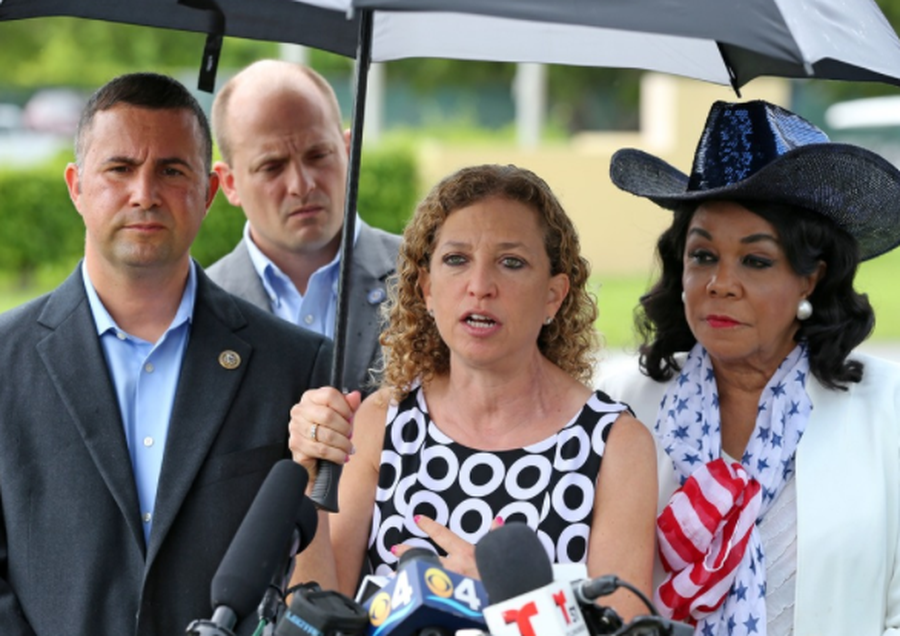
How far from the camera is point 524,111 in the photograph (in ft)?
79.4

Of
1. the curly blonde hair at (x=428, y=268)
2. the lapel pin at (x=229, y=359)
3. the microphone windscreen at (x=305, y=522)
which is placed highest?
the curly blonde hair at (x=428, y=268)

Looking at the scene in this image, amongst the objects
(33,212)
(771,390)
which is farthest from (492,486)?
(33,212)

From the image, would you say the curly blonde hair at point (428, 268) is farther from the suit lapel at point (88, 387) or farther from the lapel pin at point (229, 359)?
the suit lapel at point (88, 387)

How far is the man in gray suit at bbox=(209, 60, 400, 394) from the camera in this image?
4.68 m

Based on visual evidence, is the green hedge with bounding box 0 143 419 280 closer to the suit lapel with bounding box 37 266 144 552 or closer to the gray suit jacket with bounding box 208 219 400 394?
the gray suit jacket with bounding box 208 219 400 394

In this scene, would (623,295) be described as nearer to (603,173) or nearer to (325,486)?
(603,173)

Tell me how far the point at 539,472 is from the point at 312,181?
1740mm

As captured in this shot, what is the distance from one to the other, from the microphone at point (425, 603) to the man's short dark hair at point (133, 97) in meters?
1.66

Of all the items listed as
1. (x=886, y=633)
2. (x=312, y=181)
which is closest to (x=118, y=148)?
(x=312, y=181)

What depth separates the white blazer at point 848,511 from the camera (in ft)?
11.4

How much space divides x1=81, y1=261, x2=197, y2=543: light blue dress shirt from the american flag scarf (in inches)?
50.7

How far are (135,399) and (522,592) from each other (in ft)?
5.14

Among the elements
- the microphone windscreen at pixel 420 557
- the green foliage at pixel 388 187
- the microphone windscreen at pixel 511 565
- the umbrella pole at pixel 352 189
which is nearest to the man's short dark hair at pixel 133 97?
the umbrella pole at pixel 352 189

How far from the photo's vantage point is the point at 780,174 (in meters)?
3.63
